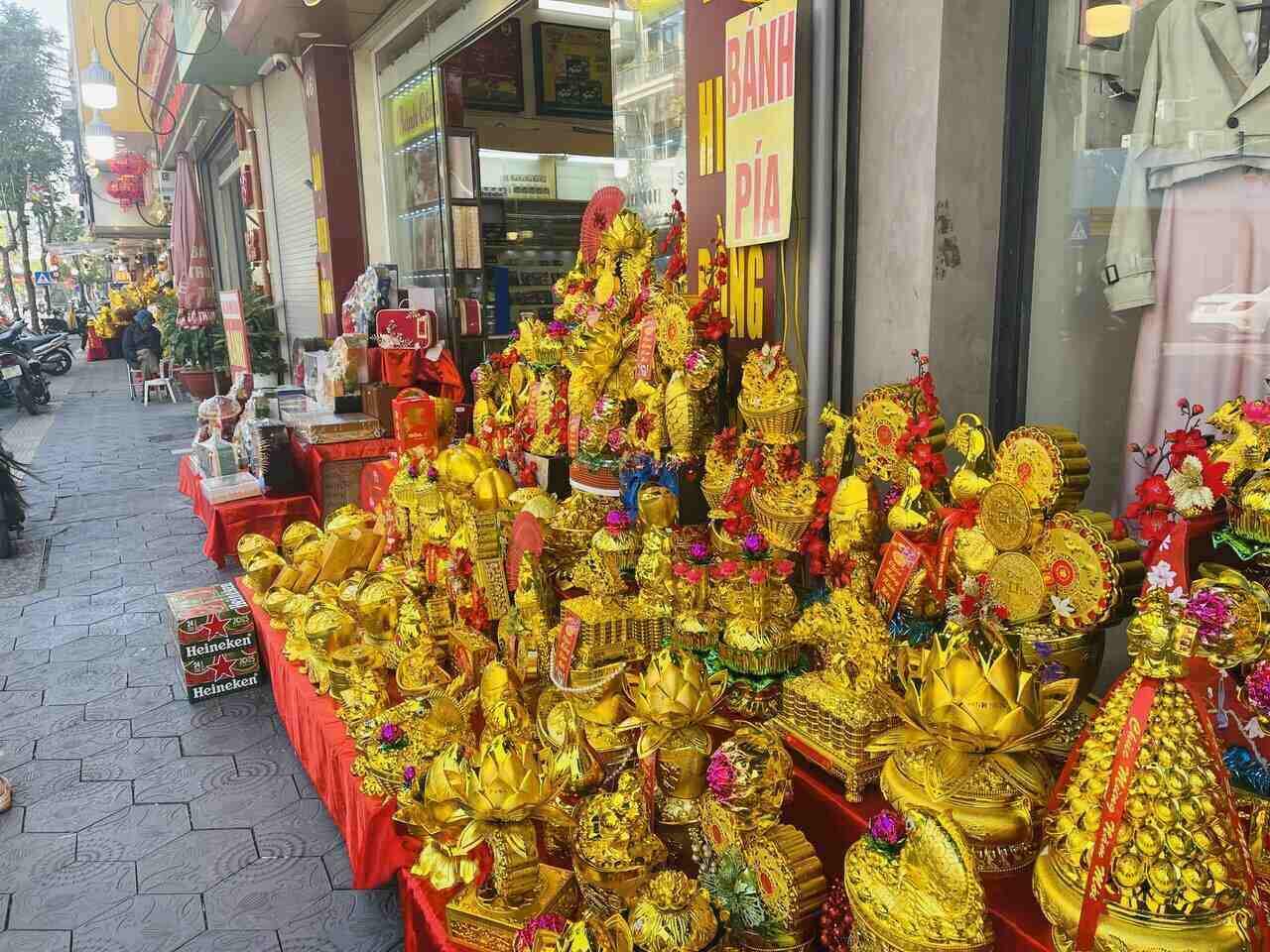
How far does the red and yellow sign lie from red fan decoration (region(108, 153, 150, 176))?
626 inches

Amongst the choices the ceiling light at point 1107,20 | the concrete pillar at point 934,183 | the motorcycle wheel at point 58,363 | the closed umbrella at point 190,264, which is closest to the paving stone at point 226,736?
the concrete pillar at point 934,183

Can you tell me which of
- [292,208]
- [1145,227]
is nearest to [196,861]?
[1145,227]

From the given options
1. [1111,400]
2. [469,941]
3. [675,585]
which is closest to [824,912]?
[469,941]

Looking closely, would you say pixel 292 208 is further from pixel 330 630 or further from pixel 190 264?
pixel 330 630

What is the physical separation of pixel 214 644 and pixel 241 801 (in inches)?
29.5

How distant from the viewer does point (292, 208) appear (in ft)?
22.5

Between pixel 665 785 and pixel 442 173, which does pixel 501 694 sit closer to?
pixel 665 785

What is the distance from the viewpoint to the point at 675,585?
1668mm

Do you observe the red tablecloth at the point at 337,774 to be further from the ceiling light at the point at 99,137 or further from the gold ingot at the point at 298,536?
the ceiling light at the point at 99,137

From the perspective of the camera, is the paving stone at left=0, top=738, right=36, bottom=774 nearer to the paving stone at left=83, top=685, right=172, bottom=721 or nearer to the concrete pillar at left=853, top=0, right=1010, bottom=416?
the paving stone at left=83, top=685, right=172, bottom=721

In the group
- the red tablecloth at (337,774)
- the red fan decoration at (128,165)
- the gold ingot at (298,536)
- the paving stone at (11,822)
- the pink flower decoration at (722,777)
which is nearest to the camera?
the pink flower decoration at (722,777)

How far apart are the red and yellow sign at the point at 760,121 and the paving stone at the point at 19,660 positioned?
3.37m

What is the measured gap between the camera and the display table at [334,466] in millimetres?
4102

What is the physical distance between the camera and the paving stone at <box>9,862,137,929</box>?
202 cm
